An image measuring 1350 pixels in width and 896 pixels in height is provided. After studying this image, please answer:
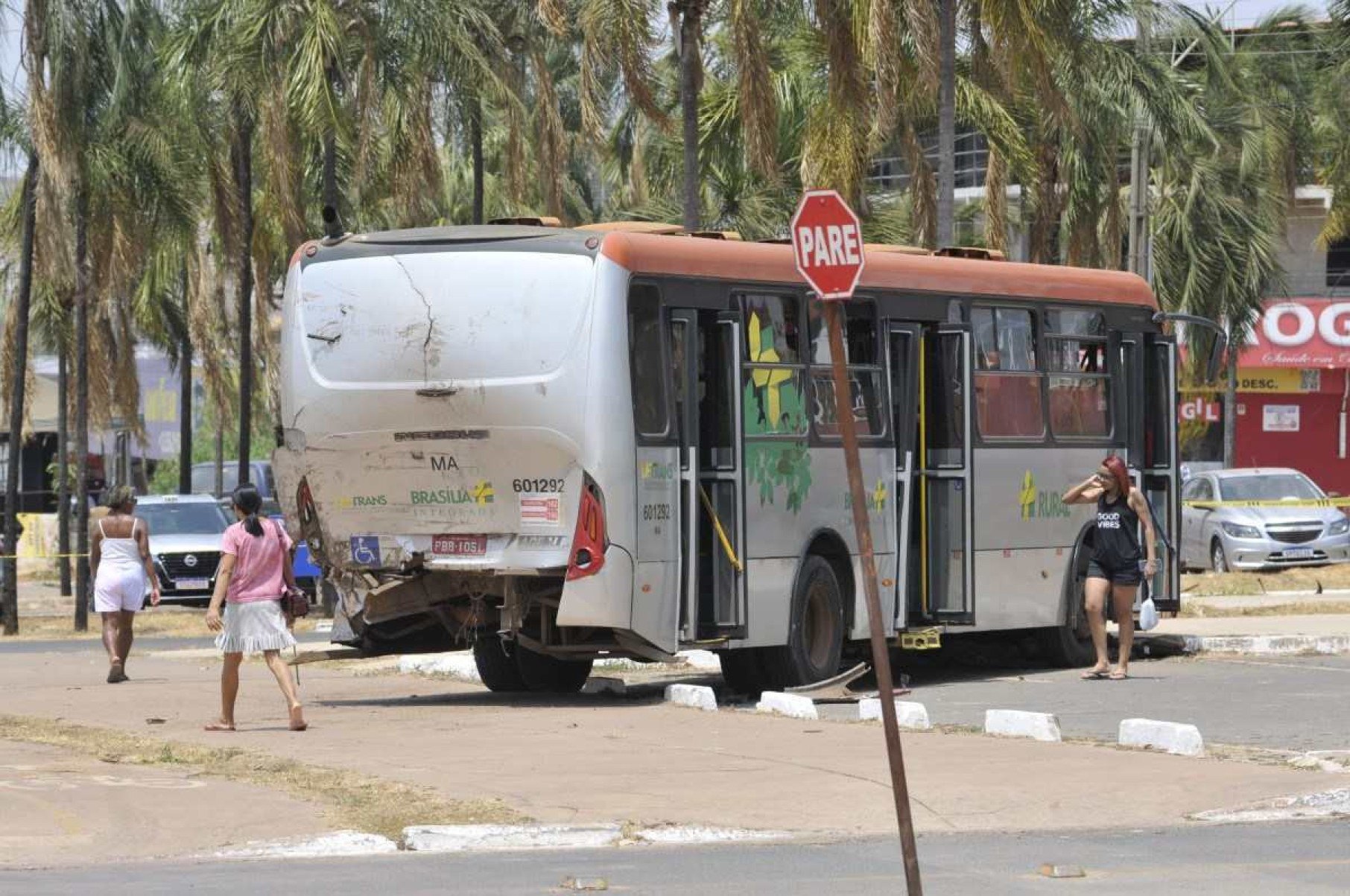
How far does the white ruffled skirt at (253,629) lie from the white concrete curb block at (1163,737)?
5526 mm

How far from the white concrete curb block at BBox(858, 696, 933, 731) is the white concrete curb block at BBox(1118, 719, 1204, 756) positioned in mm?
1492

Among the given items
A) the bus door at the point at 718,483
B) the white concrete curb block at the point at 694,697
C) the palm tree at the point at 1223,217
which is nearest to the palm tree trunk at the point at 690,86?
the bus door at the point at 718,483

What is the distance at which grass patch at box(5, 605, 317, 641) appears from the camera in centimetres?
2816

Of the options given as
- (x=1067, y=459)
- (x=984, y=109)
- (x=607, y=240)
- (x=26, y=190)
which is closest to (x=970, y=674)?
(x=1067, y=459)

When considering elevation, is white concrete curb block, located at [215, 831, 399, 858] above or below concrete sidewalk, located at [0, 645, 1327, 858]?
above

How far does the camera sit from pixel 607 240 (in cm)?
1561

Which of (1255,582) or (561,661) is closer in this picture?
(561,661)

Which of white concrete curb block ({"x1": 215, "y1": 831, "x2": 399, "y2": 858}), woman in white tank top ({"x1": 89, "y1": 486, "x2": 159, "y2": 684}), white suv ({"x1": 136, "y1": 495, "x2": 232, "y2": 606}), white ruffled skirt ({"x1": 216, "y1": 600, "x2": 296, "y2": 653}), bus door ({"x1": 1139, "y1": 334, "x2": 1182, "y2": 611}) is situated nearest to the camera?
white concrete curb block ({"x1": 215, "y1": 831, "x2": 399, "y2": 858})

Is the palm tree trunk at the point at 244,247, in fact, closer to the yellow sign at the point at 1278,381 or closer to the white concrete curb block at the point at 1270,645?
the white concrete curb block at the point at 1270,645

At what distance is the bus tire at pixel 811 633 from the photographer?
17.1 metres

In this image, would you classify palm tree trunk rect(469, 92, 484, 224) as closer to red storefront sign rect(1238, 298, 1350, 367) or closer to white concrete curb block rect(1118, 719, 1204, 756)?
white concrete curb block rect(1118, 719, 1204, 756)

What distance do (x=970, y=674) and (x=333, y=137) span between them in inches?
410

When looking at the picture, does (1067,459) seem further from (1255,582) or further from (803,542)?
(1255,582)

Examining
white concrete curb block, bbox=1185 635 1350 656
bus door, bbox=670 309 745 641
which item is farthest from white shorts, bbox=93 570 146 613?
white concrete curb block, bbox=1185 635 1350 656
